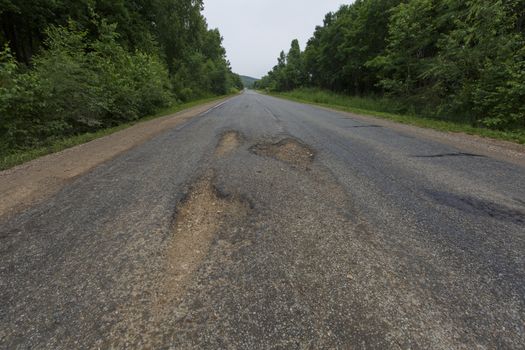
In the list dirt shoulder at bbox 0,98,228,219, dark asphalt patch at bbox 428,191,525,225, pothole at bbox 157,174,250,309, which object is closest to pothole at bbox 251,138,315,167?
pothole at bbox 157,174,250,309

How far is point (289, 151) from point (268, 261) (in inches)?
129

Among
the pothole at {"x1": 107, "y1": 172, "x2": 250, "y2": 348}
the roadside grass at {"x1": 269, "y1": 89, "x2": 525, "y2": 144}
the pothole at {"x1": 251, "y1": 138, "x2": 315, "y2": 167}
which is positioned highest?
the roadside grass at {"x1": 269, "y1": 89, "x2": 525, "y2": 144}

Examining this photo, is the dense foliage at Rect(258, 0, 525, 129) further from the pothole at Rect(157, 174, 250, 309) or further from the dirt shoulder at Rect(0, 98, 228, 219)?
the dirt shoulder at Rect(0, 98, 228, 219)

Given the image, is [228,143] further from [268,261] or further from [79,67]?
[79,67]

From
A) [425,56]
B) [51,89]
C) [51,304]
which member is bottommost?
[51,304]

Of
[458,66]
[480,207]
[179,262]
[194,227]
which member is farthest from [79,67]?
[458,66]

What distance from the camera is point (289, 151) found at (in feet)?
15.9

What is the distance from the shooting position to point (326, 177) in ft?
11.6

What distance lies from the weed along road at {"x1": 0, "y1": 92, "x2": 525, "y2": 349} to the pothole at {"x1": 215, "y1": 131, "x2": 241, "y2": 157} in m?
1.21

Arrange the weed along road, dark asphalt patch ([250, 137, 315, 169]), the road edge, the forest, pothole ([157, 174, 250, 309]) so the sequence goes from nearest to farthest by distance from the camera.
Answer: the weed along road
pothole ([157, 174, 250, 309])
dark asphalt patch ([250, 137, 315, 169])
the road edge
the forest

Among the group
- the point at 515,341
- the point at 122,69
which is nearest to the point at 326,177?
the point at 515,341

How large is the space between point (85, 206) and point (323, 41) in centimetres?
3253

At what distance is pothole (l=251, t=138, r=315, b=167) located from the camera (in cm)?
432

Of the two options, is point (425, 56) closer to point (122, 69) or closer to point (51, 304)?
point (122, 69)
